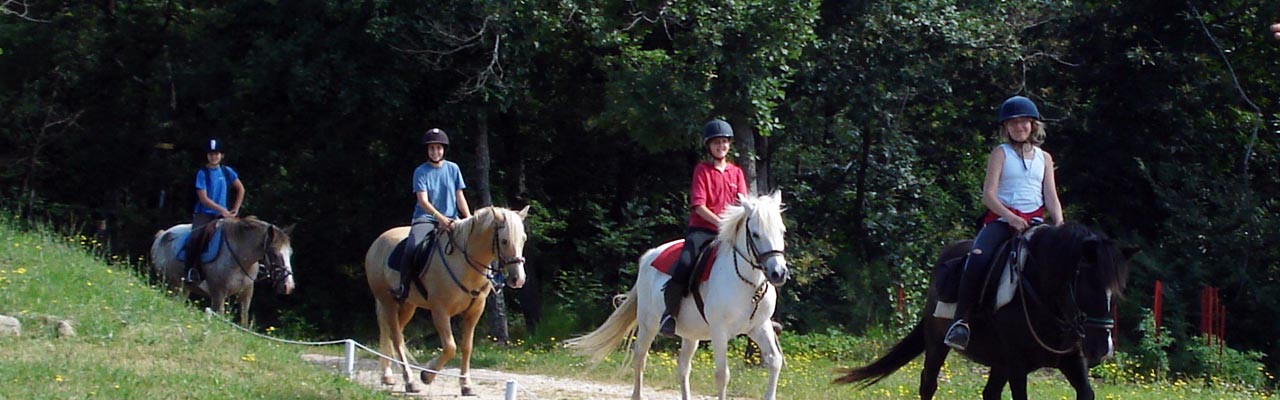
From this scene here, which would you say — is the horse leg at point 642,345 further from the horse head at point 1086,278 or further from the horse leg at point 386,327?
the horse head at point 1086,278

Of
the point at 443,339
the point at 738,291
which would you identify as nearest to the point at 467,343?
the point at 443,339

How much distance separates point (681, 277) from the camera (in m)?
10.1

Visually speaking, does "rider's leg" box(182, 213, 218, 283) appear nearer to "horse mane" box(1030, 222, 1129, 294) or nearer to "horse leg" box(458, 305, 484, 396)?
"horse leg" box(458, 305, 484, 396)

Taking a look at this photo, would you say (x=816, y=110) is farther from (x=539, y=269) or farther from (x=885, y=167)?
(x=539, y=269)

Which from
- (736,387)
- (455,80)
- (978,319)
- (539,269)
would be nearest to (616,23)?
(455,80)

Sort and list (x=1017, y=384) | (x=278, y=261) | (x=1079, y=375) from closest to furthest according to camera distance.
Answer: (x=1079, y=375)
(x=1017, y=384)
(x=278, y=261)

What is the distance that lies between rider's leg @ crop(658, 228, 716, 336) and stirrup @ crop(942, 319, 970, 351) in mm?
2078

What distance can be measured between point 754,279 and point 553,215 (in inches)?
515

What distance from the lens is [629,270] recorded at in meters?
19.5

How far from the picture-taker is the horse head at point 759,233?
8984 mm

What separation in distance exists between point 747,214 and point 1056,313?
2206 mm

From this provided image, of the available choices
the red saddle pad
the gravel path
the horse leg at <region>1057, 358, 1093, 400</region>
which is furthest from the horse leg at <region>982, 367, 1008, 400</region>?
the gravel path

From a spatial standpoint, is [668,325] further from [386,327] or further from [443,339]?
[386,327]

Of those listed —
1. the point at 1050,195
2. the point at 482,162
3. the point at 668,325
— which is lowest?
the point at 668,325
